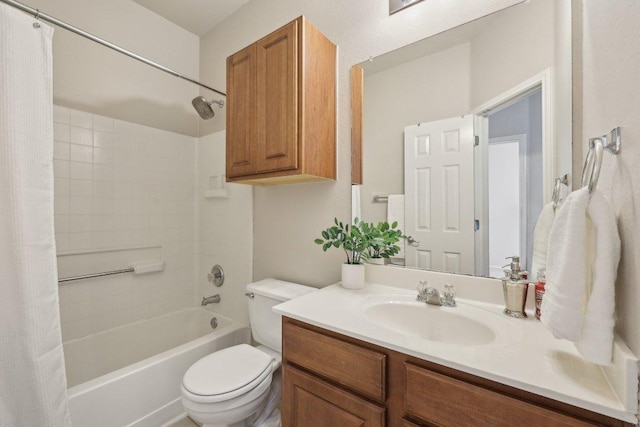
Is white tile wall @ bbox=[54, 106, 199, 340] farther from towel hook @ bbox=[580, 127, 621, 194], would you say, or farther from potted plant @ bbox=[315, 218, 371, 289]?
towel hook @ bbox=[580, 127, 621, 194]

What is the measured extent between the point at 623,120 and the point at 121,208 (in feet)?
8.26

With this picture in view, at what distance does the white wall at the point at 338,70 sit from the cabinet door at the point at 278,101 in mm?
308

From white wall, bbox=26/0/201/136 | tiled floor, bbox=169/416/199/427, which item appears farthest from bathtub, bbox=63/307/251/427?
white wall, bbox=26/0/201/136

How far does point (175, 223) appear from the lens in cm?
228

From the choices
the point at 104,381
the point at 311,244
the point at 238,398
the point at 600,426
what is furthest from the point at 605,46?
the point at 104,381

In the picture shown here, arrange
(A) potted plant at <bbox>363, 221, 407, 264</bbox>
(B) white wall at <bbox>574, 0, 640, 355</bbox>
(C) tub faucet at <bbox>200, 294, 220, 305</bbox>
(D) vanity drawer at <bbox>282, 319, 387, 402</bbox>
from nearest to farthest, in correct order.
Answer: (B) white wall at <bbox>574, 0, 640, 355</bbox>
(D) vanity drawer at <bbox>282, 319, 387, 402</bbox>
(A) potted plant at <bbox>363, 221, 407, 264</bbox>
(C) tub faucet at <bbox>200, 294, 220, 305</bbox>

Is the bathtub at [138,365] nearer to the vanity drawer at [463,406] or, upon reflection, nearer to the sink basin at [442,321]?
the sink basin at [442,321]

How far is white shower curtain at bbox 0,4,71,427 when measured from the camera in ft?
3.21

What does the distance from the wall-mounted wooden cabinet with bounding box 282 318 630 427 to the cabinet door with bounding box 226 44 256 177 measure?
35.8 inches

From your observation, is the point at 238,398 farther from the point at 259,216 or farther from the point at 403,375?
the point at 259,216

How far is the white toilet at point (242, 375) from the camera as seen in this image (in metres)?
1.13

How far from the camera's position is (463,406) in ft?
2.20

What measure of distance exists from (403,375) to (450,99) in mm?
1091

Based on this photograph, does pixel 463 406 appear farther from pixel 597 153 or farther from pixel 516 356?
pixel 597 153
